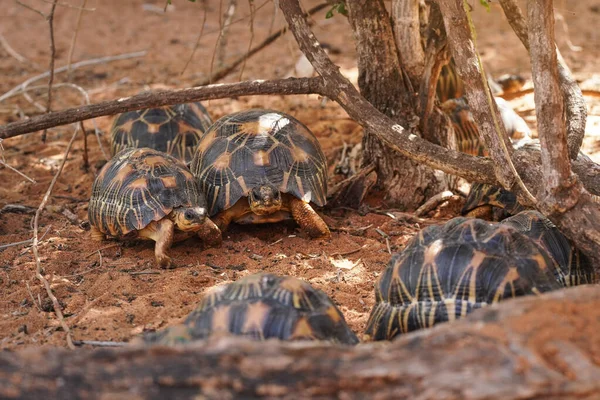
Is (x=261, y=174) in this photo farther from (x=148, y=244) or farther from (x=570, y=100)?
(x=570, y=100)

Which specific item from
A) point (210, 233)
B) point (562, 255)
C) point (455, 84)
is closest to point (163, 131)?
point (210, 233)

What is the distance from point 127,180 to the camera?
15.1ft

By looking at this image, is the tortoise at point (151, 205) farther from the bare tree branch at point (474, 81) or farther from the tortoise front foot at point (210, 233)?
the bare tree branch at point (474, 81)

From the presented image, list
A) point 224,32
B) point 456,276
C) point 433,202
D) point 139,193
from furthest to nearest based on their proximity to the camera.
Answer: point 224,32
point 433,202
point 139,193
point 456,276

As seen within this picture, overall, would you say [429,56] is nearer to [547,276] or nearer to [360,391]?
Answer: [547,276]

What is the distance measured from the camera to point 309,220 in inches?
185

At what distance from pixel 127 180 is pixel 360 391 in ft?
9.74

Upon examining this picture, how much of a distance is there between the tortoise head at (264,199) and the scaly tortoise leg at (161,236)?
0.51 meters

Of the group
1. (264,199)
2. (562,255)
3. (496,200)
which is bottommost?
(562,255)

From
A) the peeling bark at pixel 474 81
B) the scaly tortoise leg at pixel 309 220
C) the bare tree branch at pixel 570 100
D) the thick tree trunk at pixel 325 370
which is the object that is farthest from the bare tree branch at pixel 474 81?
the thick tree trunk at pixel 325 370

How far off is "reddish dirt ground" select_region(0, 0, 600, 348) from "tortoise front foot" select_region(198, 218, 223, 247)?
0.10 metres

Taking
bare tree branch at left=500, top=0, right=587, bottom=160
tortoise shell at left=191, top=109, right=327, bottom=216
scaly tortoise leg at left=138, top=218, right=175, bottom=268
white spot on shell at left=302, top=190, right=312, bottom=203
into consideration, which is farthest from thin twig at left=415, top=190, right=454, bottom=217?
scaly tortoise leg at left=138, top=218, right=175, bottom=268

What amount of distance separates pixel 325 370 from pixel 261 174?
2870mm

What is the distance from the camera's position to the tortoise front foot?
4543 millimetres
